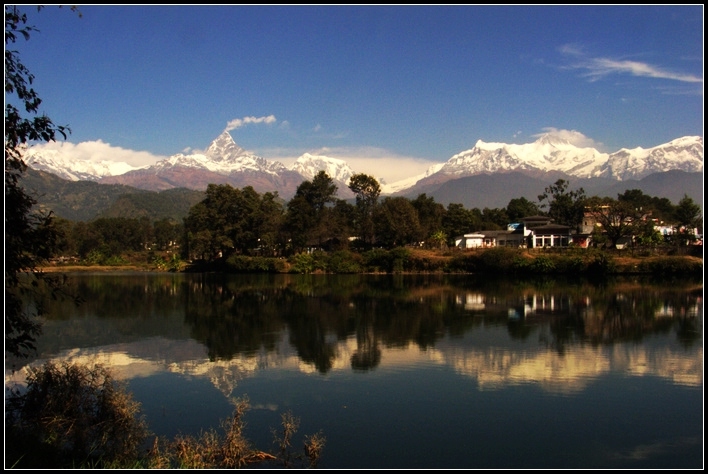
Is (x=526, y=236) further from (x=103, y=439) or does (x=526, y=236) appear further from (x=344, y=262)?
(x=103, y=439)

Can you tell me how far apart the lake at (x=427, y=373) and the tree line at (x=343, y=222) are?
3420 cm

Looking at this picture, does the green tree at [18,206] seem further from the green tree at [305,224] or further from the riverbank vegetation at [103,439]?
the green tree at [305,224]

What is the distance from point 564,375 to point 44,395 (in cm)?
1218

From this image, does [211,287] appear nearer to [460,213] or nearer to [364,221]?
[364,221]

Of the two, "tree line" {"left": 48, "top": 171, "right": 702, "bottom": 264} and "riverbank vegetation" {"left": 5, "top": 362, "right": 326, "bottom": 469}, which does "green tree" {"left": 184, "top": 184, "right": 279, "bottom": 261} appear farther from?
"riverbank vegetation" {"left": 5, "top": 362, "right": 326, "bottom": 469}

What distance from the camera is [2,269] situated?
7.61 m

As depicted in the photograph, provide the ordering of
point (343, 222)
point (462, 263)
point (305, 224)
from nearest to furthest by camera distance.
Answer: point (462, 263)
point (305, 224)
point (343, 222)

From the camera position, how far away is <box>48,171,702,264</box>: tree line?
6431 cm

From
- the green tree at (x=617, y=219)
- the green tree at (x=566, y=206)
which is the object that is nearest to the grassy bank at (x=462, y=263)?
the green tree at (x=617, y=219)

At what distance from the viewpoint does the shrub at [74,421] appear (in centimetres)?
922

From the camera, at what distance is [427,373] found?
15.9 m

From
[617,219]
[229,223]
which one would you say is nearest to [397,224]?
[229,223]

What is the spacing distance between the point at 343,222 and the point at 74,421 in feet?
226

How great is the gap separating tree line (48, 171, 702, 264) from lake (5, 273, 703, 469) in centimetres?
3420
